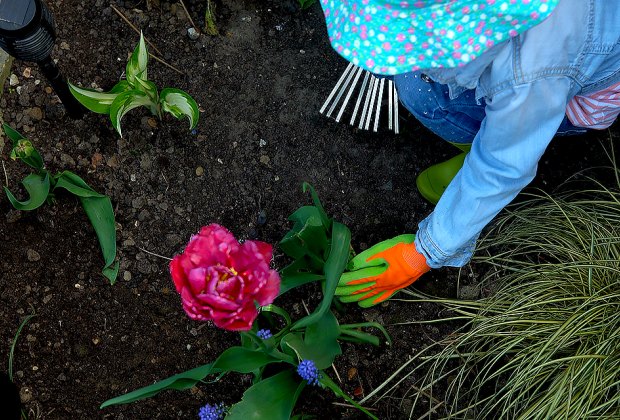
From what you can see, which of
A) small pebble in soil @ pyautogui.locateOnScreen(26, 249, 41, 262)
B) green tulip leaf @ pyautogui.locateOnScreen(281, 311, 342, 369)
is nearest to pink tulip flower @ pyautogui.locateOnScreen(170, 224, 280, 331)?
green tulip leaf @ pyautogui.locateOnScreen(281, 311, 342, 369)

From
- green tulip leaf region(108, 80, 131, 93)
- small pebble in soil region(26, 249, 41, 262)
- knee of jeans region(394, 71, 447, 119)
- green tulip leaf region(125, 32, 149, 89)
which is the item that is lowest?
small pebble in soil region(26, 249, 41, 262)

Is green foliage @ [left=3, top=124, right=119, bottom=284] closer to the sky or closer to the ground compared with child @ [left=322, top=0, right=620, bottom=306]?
closer to the ground

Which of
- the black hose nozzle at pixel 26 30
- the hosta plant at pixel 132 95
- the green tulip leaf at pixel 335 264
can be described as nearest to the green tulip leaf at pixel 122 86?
the hosta plant at pixel 132 95

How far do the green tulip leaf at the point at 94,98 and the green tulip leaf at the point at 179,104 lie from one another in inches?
4.6

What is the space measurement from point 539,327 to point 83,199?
1.10 m

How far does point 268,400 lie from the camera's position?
1313mm

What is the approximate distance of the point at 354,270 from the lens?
1.62m

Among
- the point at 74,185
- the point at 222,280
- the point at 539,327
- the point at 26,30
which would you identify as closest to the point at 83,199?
the point at 74,185

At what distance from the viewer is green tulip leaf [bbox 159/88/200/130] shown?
160cm

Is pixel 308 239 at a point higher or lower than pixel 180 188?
higher

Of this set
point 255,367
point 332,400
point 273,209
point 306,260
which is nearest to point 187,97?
point 273,209

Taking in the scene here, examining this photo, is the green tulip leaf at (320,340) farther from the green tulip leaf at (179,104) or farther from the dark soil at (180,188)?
the green tulip leaf at (179,104)

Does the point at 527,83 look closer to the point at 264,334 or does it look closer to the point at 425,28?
the point at 425,28

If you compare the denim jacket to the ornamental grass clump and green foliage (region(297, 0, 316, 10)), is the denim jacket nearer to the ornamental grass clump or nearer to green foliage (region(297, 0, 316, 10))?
the ornamental grass clump
